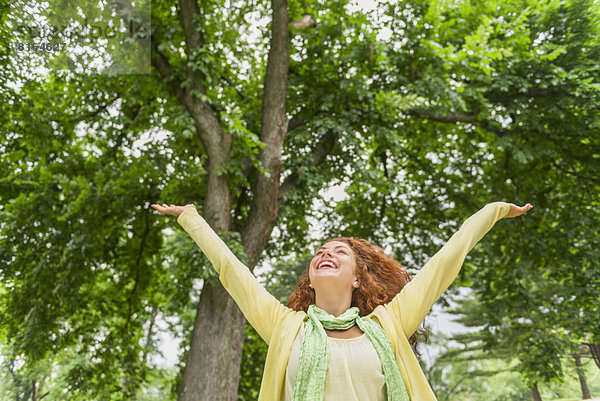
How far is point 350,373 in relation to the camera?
1739mm

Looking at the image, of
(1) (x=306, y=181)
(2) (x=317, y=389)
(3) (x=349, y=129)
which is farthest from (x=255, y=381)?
(2) (x=317, y=389)

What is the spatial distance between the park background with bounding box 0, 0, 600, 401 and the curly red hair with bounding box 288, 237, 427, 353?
2.86 m

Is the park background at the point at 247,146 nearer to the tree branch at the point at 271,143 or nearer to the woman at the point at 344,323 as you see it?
the tree branch at the point at 271,143

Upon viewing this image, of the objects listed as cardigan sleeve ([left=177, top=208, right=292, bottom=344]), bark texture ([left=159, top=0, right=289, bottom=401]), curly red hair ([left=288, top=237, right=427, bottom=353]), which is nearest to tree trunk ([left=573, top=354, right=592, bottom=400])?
bark texture ([left=159, top=0, right=289, bottom=401])

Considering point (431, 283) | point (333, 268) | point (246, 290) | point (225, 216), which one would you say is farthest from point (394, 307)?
point (225, 216)

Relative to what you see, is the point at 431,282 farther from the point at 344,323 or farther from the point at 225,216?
the point at 225,216

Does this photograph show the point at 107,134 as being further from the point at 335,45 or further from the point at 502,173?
the point at 502,173

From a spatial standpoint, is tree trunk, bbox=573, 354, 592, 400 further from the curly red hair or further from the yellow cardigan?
the yellow cardigan

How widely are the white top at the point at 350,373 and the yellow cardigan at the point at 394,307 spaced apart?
2.1 inches

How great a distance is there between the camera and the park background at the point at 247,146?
5566mm

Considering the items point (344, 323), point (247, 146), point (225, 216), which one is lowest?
point (344, 323)

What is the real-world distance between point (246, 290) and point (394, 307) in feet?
2.26

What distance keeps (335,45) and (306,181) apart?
8.55ft

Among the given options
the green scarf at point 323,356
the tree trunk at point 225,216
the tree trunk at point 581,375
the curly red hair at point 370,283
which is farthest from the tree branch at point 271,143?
the tree trunk at point 581,375
